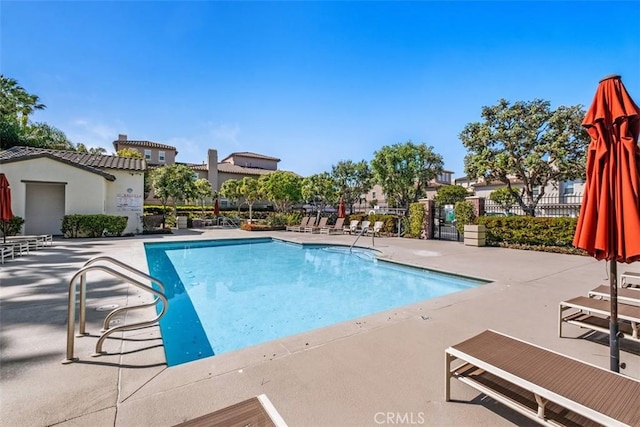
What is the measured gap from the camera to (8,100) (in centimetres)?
2405

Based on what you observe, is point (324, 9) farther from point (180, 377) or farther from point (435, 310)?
point (180, 377)

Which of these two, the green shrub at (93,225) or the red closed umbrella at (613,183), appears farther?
the green shrub at (93,225)

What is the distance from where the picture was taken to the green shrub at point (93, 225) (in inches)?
586

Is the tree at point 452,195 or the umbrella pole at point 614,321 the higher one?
the tree at point 452,195

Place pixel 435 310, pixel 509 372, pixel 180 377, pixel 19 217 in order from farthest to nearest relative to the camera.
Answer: pixel 19 217, pixel 435 310, pixel 180 377, pixel 509 372

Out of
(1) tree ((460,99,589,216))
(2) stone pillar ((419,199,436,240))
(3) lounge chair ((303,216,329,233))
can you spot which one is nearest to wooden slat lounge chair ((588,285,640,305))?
(2) stone pillar ((419,199,436,240))

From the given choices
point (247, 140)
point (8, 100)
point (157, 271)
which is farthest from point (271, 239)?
point (8, 100)

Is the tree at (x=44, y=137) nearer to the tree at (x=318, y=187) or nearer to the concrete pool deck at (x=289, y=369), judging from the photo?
the tree at (x=318, y=187)

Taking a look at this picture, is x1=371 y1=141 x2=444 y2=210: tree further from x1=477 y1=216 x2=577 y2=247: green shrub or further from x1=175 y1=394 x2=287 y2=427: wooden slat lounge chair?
x1=175 y1=394 x2=287 y2=427: wooden slat lounge chair

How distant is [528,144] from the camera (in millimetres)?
16094

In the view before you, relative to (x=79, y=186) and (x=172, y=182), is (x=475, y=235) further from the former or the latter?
(x=172, y=182)

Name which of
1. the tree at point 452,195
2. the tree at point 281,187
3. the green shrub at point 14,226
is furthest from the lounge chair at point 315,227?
the tree at point 452,195

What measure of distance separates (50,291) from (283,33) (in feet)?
35.4

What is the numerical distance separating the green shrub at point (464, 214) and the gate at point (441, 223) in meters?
1.38
